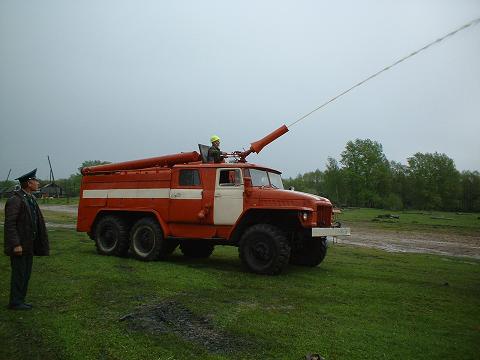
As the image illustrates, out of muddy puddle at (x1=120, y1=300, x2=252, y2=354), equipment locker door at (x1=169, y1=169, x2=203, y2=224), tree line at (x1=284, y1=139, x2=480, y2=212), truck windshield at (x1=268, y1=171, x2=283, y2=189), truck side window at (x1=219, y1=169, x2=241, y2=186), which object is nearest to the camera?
muddy puddle at (x1=120, y1=300, x2=252, y2=354)

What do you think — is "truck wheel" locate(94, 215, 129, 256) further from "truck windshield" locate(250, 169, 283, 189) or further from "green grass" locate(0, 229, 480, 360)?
"truck windshield" locate(250, 169, 283, 189)

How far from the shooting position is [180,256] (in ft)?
41.6

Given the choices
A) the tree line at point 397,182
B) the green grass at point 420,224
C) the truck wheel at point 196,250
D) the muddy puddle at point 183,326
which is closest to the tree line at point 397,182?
the tree line at point 397,182

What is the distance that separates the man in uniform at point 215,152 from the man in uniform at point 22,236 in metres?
5.09

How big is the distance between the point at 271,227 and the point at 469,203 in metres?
75.5

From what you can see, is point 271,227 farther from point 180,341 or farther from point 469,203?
point 469,203

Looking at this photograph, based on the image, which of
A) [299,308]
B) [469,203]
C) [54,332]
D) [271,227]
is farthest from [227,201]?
[469,203]

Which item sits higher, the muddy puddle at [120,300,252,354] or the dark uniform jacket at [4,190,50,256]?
the dark uniform jacket at [4,190,50,256]

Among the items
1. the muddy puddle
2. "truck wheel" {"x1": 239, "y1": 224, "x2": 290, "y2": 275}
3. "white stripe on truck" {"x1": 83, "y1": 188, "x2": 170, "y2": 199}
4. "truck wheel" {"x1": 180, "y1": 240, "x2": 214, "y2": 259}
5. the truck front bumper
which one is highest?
"white stripe on truck" {"x1": 83, "y1": 188, "x2": 170, "y2": 199}

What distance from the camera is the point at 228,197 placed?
9.98m

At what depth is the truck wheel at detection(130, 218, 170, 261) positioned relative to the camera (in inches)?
430

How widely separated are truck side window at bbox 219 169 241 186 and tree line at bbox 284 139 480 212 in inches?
1995

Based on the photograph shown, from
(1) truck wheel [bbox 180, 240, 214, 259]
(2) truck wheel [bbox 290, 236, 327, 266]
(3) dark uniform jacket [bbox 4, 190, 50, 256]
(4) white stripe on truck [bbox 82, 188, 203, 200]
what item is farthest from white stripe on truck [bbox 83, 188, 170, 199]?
(3) dark uniform jacket [bbox 4, 190, 50, 256]

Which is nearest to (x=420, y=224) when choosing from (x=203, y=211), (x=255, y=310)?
(x=203, y=211)
